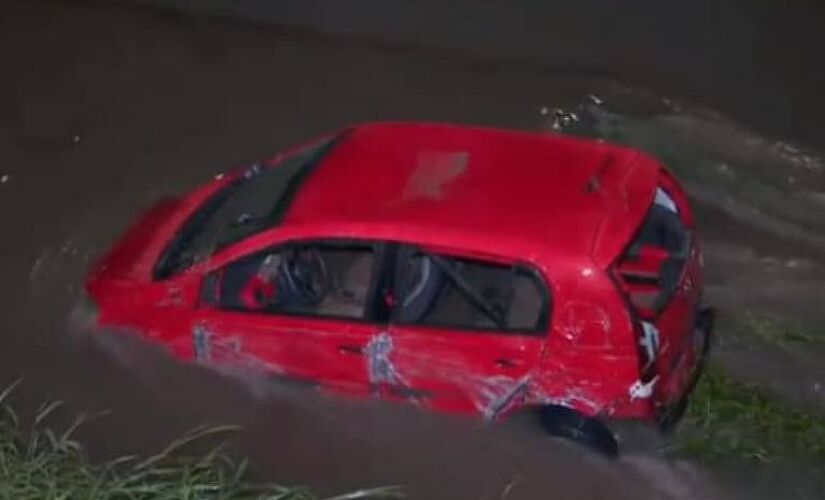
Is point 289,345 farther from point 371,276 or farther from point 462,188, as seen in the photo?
point 462,188

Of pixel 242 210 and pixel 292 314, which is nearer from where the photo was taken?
pixel 292 314

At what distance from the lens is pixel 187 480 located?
613 centimetres

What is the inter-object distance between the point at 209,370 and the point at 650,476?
8.17ft

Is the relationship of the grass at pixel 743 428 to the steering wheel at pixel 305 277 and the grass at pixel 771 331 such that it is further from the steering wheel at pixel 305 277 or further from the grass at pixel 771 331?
the steering wheel at pixel 305 277

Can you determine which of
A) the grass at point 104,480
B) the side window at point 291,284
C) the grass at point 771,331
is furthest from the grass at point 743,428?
the grass at point 104,480

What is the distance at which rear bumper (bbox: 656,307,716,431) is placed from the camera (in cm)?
813

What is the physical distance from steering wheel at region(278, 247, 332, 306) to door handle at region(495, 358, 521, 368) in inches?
42.5

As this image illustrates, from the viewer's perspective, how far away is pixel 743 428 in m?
8.59

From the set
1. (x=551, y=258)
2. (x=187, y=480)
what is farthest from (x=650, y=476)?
(x=187, y=480)

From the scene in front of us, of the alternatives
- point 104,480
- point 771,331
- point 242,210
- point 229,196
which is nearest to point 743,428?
point 771,331

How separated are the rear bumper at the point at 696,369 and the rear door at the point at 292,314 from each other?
159cm

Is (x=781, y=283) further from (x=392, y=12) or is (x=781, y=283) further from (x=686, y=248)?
(x=392, y=12)

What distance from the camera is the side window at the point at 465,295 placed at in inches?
311

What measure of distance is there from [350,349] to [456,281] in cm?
68
